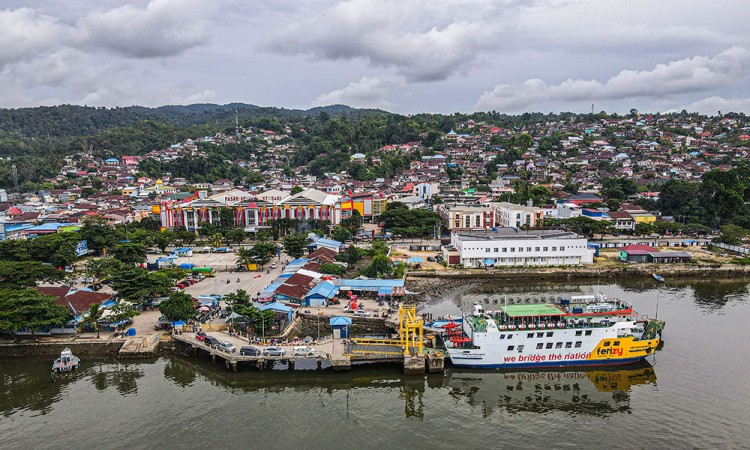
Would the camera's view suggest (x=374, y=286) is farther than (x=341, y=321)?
Yes

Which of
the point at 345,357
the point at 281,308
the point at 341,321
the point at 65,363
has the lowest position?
the point at 65,363

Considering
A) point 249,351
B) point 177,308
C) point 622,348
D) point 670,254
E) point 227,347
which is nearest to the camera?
point 249,351

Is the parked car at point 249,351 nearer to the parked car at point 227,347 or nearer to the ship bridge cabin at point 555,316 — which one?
the parked car at point 227,347

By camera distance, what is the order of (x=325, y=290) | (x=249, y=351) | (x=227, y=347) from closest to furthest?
(x=249, y=351) → (x=227, y=347) → (x=325, y=290)

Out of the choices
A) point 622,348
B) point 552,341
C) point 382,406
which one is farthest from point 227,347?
point 622,348

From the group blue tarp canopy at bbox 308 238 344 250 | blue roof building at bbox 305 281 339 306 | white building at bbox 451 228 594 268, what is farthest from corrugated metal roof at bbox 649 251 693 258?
blue roof building at bbox 305 281 339 306

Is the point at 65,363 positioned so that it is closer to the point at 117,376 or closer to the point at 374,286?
the point at 117,376

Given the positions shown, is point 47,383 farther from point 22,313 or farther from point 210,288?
point 210,288
